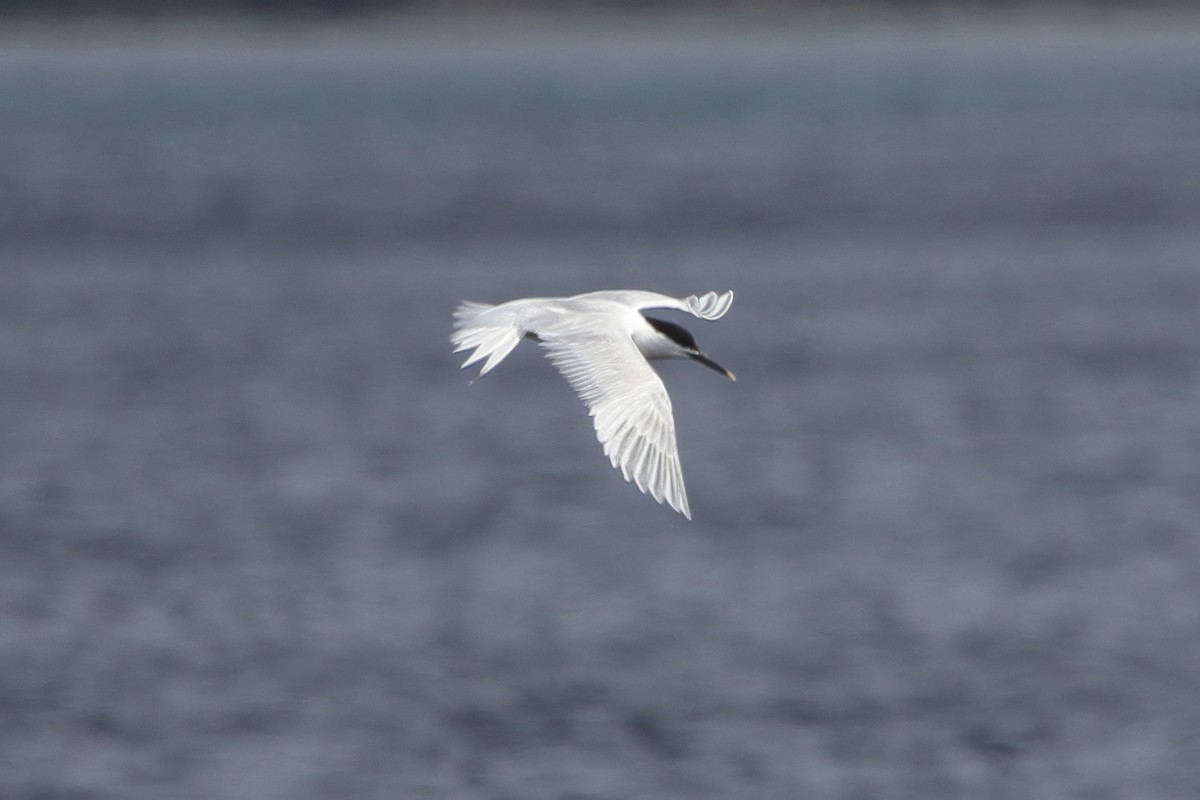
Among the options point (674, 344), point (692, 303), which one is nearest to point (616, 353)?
point (674, 344)

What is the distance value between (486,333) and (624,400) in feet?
2.28

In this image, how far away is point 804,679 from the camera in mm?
13078

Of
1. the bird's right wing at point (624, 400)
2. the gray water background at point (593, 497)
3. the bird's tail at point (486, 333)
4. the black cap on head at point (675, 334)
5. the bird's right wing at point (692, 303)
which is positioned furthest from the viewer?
the gray water background at point (593, 497)

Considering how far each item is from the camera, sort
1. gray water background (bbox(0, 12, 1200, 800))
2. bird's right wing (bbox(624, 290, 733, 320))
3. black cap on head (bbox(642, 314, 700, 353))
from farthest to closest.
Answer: gray water background (bbox(0, 12, 1200, 800)) < black cap on head (bbox(642, 314, 700, 353)) < bird's right wing (bbox(624, 290, 733, 320))

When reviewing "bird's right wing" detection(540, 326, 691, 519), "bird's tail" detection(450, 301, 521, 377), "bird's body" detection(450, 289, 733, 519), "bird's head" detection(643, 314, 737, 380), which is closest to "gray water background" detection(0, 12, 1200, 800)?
"bird's head" detection(643, 314, 737, 380)

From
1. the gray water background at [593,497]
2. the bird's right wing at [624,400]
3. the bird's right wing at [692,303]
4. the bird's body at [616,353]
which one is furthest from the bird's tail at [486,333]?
the gray water background at [593,497]

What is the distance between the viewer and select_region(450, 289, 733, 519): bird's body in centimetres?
717

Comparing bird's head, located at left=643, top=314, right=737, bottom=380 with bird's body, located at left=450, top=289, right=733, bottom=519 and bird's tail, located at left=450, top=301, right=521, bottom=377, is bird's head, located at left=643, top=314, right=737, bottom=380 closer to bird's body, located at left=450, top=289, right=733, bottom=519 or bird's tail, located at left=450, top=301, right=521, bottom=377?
bird's body, located at left=450, top=289, right=733, bottom=519

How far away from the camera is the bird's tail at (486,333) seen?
7582mm

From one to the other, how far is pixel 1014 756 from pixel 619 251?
72.6 ft

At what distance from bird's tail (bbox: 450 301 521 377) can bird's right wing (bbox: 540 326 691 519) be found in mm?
147

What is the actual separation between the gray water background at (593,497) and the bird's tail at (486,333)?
153 inches

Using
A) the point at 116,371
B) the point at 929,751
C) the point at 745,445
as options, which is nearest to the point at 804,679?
the point at 929,751

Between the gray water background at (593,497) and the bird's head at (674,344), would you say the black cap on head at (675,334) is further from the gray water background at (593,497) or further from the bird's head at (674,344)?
the gray water background at (593,497)
